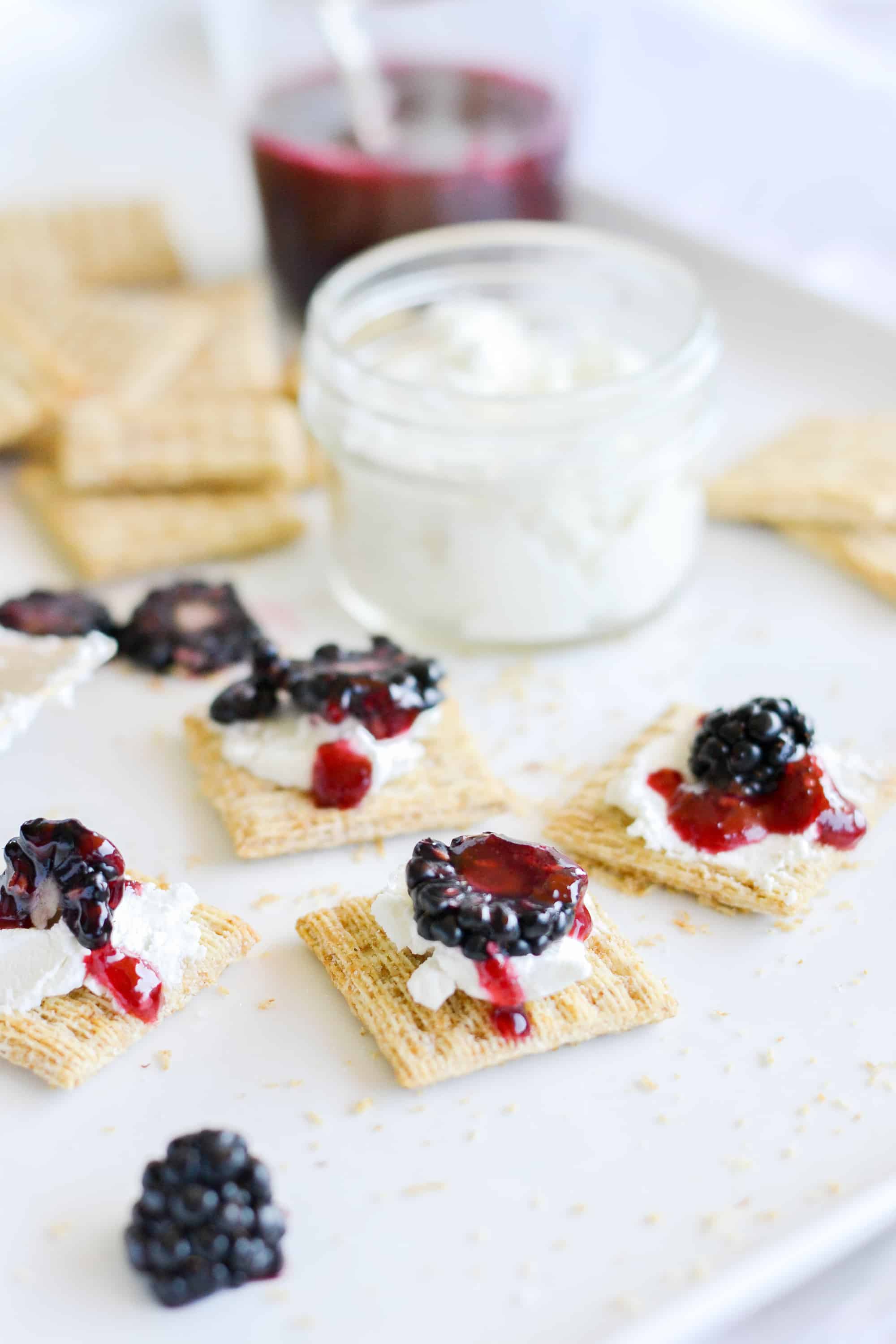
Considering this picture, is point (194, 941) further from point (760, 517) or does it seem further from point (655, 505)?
point (760, 517)

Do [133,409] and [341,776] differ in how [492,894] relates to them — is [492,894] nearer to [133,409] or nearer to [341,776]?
[341,776]

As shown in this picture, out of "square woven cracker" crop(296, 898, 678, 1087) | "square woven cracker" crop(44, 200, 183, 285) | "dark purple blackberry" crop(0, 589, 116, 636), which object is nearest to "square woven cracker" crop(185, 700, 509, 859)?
"square woven cracker" crop(296, 898, 678, 1087)

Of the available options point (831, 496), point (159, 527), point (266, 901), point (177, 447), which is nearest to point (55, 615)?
point (159, 527)

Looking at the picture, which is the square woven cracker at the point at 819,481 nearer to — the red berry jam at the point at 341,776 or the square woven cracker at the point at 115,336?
the red berry jam at the point at 341,776

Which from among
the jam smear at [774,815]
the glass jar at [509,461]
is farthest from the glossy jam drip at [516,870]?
the glass jar at [509,461]

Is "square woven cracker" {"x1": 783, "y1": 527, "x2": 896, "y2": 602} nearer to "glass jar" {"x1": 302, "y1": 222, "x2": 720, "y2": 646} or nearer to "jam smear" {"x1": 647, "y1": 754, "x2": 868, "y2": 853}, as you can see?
"glass jar" {"x1": 302, "y1": 222, "x2": 720, "y2": 646}

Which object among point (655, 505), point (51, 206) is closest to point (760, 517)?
point (655, 505)

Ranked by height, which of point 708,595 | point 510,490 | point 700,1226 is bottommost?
point 708,595

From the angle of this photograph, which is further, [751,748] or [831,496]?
[831,496]
